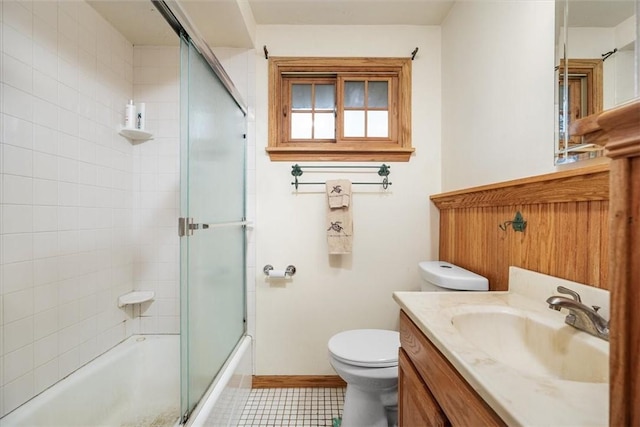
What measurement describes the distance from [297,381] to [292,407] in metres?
0.18

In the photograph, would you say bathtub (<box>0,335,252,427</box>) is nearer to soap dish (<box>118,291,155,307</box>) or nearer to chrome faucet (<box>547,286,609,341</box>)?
soap dish (<box>118,291,155,307</box>)

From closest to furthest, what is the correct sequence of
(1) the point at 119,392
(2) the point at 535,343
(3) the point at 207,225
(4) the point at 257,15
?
(2) the point at 535,343, (3) the point at 207,225, (1) the point at 119,392, (4) the point at 257,15

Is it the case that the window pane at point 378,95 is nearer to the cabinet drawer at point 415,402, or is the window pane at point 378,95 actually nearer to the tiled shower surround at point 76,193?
the tiled shower surround at point 76,193

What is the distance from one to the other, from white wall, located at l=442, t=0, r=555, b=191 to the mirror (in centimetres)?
5

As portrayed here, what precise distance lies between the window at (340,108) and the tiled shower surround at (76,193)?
715 millimetres

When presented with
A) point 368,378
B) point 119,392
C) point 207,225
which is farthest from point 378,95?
point 119,392

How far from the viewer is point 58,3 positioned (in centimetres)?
131

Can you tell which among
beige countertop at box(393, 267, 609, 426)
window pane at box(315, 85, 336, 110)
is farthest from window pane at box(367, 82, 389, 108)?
beige countertop at box(393, 267, 609, 426)

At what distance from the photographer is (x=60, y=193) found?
1.33 meters

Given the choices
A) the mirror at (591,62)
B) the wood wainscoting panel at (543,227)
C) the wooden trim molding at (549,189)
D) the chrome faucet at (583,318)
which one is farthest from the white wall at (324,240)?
the chrome faucet at (583,318)

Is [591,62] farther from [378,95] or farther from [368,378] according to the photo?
[368,378]

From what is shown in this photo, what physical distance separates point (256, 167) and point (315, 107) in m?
0.58

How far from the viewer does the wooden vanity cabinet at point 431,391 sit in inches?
21.6

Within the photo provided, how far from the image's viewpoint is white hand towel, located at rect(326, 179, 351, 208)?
5.54 ft
